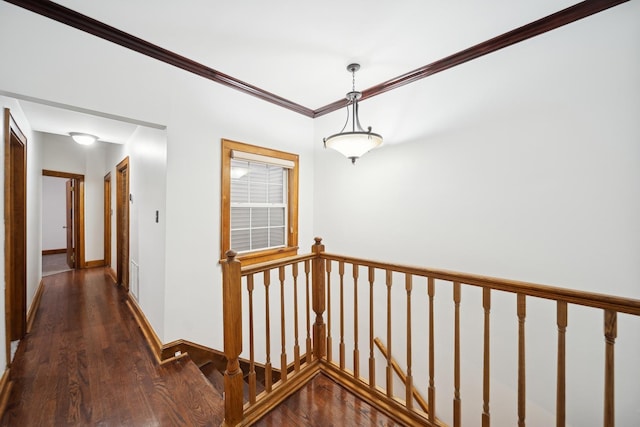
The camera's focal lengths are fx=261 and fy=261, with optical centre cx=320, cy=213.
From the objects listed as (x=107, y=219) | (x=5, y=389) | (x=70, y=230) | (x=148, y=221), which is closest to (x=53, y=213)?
(x=70, y=230)

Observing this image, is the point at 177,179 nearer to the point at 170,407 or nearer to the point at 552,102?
the point at 170,407

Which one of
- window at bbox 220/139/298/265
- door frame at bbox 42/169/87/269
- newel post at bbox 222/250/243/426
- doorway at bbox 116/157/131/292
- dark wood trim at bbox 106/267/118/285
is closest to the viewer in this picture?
newel post at bbox 222/250/243/426

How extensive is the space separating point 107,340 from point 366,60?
3.58 metres

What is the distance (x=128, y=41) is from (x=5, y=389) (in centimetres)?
260

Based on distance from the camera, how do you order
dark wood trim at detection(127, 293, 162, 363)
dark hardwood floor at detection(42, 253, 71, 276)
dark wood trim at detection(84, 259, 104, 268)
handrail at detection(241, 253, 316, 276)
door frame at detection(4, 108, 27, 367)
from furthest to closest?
dark wood trim at detection(84, 259, 104, 268) < dark hardwood floor at detection(42, 253, 71, 276) < door frame at detection(4, 108, 27, 367) < dark wood trim at detection(127, 293, 162, 363) < handrail at detection(241, 253, 316, 276)

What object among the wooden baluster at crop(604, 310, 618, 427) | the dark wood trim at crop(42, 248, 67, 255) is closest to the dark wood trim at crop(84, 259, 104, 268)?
the dark wood trim at crop(42, 248, 67, 255)

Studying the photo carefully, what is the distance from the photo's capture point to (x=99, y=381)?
75.9 inches

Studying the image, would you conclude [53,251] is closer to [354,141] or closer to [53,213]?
[53,213]

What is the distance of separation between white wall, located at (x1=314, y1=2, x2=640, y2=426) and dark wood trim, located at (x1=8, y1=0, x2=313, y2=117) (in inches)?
67.4

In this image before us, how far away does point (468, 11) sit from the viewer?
182 cm

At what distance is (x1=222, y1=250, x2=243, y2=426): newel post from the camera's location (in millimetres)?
1455

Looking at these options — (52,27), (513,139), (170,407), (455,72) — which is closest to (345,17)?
(455,72)

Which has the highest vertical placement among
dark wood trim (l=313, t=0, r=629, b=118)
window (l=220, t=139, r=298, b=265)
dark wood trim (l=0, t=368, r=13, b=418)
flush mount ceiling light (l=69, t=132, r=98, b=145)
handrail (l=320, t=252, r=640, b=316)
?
dark wood trim (l=313, t=0, r=629, b=118)

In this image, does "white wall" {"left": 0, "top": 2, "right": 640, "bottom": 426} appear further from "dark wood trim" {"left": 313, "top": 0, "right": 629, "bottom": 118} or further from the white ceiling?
the white ceiling
